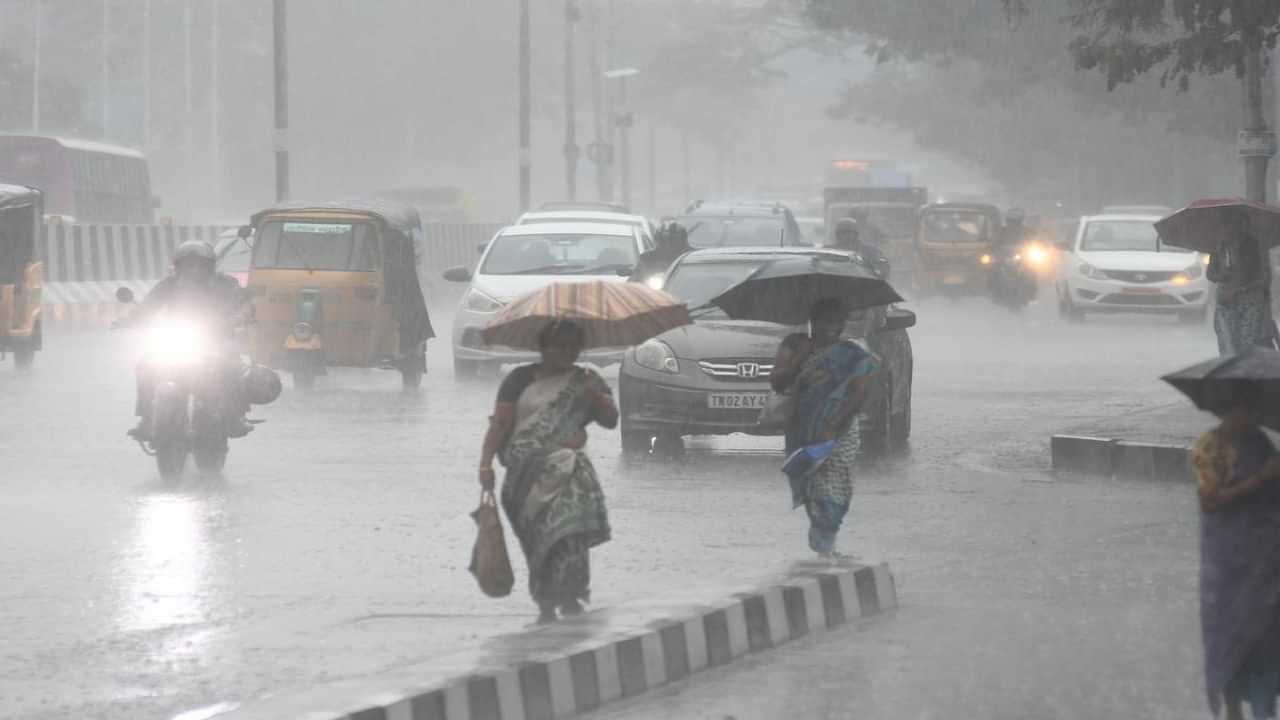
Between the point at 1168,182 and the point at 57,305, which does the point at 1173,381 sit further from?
the point at 1168,182

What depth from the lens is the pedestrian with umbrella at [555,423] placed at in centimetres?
889

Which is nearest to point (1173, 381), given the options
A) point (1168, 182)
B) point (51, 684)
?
point (51, 684)

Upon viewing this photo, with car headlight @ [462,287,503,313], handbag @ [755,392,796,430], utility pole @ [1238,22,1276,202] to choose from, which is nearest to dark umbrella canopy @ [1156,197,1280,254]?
utility pole @ [1238,22,1276,202]

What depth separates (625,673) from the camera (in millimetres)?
8375

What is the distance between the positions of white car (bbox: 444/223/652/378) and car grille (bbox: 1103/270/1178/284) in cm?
1215

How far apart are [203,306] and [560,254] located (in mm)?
11075

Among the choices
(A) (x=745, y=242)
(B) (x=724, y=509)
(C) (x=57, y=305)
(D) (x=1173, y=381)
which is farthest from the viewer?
(C) (x=57, y=305)

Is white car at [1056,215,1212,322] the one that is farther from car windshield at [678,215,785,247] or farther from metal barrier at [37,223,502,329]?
metal barrier at [37,223,502,329]

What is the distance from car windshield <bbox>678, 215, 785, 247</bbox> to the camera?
3077cm

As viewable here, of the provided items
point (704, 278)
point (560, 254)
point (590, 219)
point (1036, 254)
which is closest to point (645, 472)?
point (704, 278)

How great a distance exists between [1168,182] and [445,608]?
66.1m

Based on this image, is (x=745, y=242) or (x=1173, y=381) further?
(x=745, y=242)

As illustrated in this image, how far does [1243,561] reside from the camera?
718cm

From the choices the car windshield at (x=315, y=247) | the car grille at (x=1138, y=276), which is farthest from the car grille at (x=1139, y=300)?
the car windshield at (x=315, y=247)
